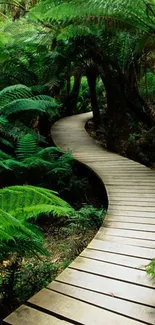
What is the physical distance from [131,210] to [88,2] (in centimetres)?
269

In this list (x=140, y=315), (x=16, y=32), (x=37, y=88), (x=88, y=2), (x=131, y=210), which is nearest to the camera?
(x=140, y=315)

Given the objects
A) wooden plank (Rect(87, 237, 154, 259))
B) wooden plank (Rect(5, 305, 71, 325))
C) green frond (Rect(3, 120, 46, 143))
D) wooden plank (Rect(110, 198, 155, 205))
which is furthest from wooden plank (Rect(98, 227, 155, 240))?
green frond (Rect(3, 120, 46, 143))

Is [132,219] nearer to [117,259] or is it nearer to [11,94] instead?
[117,259]

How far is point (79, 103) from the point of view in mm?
13023

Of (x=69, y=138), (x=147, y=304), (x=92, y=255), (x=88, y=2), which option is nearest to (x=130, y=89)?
(x=69, y=138)

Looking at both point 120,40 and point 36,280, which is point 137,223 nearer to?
point 36,280

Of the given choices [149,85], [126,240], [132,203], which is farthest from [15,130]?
[149,85]

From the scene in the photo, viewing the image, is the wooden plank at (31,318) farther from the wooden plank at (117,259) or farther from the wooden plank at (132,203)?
the wooden plank at (132,203)

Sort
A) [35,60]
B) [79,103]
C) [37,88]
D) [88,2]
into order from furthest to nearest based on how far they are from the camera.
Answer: [79,103], [35,60], [37,88], [88,2]

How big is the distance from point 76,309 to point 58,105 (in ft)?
16.6

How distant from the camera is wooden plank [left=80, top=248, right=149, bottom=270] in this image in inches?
88.5

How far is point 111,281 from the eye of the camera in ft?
6.73

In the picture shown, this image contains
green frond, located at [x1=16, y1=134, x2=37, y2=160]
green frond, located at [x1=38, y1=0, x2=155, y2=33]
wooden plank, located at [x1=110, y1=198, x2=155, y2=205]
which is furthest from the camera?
green frond, located at [x1=16, y1=134, x2=37, y2=160]

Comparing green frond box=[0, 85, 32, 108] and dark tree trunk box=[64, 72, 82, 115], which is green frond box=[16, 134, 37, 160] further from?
dark tree trunk box=[64, 72, 82, 115]
